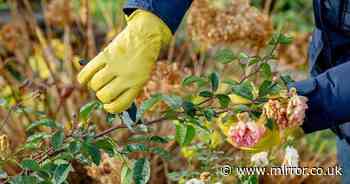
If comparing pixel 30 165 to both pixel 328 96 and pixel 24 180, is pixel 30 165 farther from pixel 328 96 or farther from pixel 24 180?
pixel 328 96

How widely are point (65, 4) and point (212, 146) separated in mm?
1183

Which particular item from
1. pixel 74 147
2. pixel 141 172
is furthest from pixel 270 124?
pixel 74 147

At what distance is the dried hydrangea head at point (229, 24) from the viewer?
209 centimetres

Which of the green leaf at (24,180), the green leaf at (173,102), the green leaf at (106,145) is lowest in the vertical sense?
the green leaf at (24,180)

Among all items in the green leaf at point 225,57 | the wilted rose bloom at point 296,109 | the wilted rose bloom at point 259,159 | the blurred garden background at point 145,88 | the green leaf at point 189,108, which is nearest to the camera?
the wilted rose bloom at point 296,109

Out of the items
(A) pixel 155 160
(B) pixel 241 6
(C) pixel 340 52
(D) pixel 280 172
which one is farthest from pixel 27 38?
(C) pixel 340 52

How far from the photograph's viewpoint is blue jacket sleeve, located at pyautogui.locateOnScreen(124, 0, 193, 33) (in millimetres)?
1455

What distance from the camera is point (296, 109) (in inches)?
53.2

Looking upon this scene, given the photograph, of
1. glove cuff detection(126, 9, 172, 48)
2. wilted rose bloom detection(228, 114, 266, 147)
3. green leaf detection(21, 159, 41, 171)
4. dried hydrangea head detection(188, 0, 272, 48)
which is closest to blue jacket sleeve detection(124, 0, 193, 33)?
glove cuff detection(126, 9, 172, 48)

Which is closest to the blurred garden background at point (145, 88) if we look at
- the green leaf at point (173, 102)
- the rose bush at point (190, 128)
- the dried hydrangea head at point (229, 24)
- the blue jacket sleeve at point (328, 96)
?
the dried hydrangea head at point (229, 24)

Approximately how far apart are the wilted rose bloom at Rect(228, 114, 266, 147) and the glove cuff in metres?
0.22

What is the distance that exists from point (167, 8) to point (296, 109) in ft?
1.01

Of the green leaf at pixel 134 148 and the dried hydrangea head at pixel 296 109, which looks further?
the green leaf at pixel 134 148

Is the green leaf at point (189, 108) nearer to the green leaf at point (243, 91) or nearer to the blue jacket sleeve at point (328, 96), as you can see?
the green leaf at point (243, 91)
